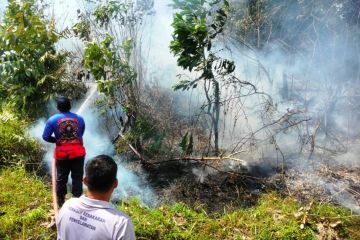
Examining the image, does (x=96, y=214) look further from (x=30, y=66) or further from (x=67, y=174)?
(x=30, y=66)

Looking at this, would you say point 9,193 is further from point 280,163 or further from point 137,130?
point 280,163

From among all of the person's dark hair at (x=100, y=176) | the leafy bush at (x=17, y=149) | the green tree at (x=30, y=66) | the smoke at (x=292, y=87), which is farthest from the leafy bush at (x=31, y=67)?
the person's dark hair at (x=100, y=176)

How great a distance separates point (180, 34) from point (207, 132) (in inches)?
109

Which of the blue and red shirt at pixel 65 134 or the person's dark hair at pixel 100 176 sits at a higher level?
the person's dark hair at pixel 100 176

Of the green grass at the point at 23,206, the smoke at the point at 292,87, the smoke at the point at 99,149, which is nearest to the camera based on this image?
the green grass at the point at 23,206

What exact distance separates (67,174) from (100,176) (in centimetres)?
271

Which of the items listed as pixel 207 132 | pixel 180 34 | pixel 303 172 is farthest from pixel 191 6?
pixel 303 172

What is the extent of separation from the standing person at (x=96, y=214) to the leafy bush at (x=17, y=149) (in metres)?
4.32

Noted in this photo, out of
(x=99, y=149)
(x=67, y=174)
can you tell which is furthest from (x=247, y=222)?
(x=99, y=149)

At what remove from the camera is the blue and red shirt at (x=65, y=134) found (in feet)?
14.8

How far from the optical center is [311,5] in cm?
948

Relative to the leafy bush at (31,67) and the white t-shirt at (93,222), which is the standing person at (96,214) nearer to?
the white t-shirt at (93,222)

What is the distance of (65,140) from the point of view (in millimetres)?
4574

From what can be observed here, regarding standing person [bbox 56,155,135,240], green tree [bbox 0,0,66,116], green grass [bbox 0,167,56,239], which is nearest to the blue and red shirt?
green grass [bbox 0,167,56,239]
